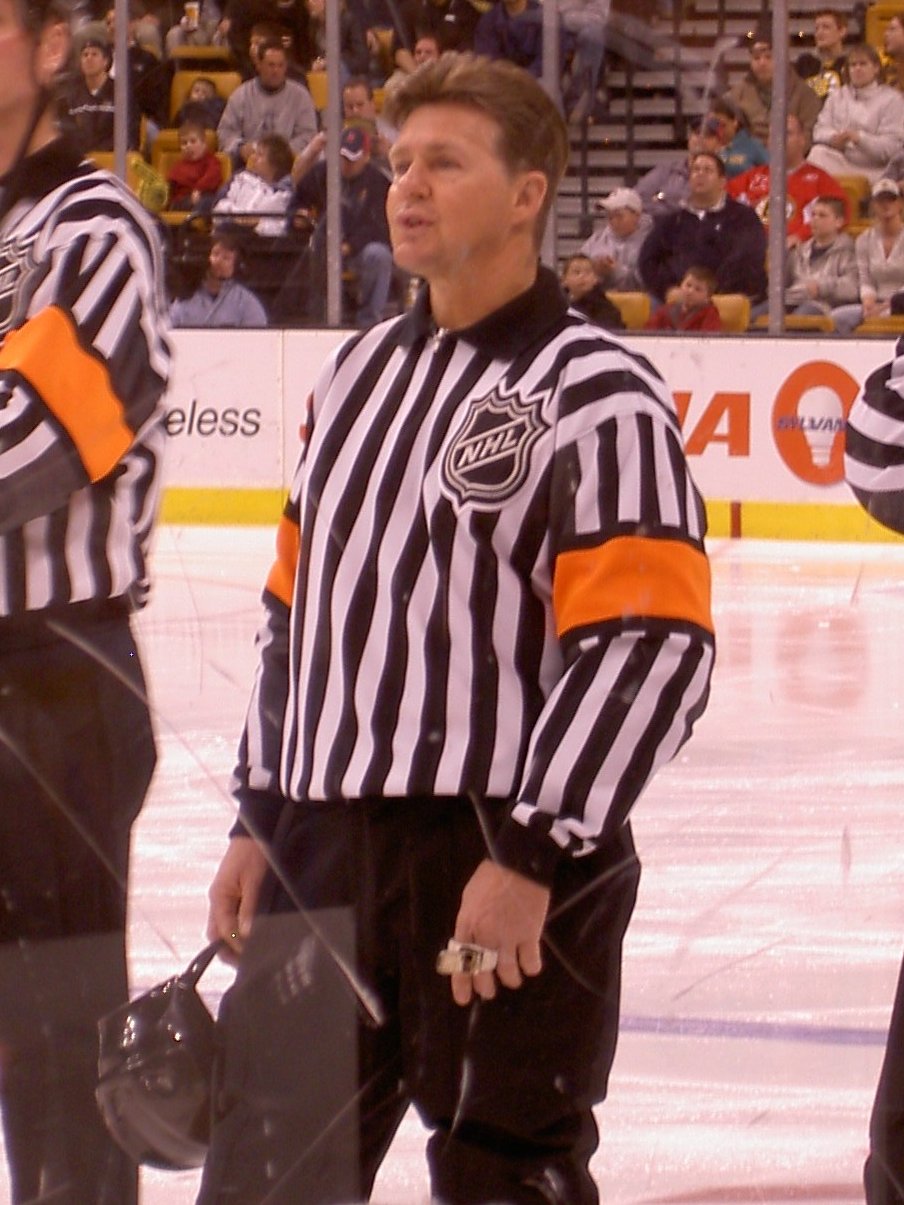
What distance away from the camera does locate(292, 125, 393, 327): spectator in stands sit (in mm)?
4340

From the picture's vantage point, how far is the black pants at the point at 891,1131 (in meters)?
1.49

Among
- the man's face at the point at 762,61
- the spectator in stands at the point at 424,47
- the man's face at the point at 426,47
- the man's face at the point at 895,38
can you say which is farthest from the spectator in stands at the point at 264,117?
the man's face at the point at 426,47

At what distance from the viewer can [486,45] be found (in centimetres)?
237

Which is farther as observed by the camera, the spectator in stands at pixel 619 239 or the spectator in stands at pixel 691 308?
the spectator in stands at pixel 691 308

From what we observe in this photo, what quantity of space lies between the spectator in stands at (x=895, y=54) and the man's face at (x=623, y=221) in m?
1.60

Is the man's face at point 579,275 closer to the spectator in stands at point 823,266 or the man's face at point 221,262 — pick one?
the man's face at point 221,262

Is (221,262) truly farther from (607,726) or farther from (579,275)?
(607,726)

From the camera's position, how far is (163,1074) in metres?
1.39

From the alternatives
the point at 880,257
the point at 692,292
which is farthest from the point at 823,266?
the point at 692,292

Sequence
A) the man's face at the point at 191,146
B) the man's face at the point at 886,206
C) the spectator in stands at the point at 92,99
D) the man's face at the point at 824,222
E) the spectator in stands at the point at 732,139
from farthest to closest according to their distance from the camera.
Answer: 1. the man's face at the point at 824,222
2. the man's face at the point at 886,206
3. the man's face at the point at 191,146
4. the spectator in stands at the point at 732,139
5. the spectator in stands at the point at 92,99

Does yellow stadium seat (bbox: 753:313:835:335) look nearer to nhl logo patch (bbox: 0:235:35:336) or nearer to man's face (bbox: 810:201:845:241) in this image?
man's face (bbox: 810:201:845:241)

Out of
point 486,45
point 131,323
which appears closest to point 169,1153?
point 131,323

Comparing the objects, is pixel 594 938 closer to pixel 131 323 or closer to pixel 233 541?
pixel 131 323

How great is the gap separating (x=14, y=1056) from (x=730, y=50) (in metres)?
4.49
